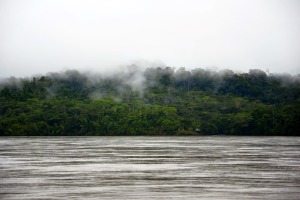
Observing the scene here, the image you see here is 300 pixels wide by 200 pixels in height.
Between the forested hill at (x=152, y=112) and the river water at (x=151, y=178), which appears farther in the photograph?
the forested hill at (x=152, y=112)

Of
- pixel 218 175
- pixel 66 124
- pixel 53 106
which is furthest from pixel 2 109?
pixel 218 175

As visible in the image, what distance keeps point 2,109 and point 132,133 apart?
32.3 metres

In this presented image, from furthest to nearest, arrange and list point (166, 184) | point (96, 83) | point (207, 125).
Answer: point (96, 83) < point (207, 125) < point (166, 184)

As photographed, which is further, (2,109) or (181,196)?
(2,109)

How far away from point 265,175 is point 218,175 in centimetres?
255

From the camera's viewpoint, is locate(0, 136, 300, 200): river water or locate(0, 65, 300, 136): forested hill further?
locate(0, 65, 300, 136): forested hill

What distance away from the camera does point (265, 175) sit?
98.4ft

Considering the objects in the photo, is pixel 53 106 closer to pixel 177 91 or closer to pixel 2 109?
pixel 2 109

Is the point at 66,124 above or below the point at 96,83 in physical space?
below

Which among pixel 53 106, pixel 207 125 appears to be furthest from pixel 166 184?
pixel 53 106

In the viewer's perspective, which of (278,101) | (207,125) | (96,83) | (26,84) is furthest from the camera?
(96,83)

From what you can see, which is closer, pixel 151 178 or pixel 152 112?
pixel 151 178

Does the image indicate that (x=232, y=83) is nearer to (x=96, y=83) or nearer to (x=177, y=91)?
(x=177, y=91)

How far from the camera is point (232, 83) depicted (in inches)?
6545
